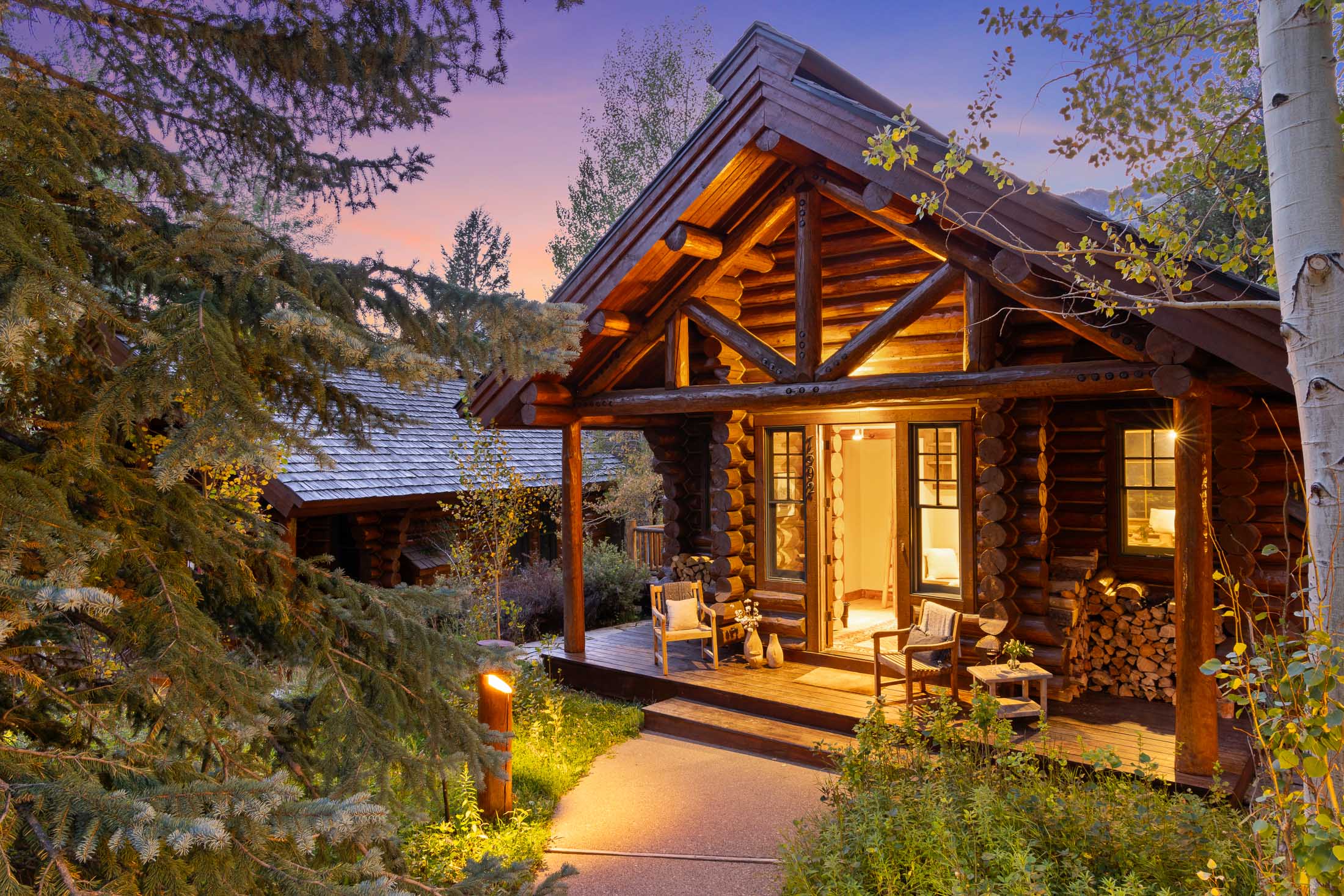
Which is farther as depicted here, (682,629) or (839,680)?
(682,629)

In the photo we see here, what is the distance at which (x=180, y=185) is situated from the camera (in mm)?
3010

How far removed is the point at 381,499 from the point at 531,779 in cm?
611

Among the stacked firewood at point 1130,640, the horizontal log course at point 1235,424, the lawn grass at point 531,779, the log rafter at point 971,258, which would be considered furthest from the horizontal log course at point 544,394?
the horizontal log course at point 1235,424

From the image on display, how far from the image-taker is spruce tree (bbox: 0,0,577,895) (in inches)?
71.9

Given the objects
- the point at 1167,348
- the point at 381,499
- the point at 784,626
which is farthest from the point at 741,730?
the point at 381,499

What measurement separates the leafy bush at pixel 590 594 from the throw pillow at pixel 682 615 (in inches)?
137

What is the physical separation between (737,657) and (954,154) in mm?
6325

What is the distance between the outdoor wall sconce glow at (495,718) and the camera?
573cm

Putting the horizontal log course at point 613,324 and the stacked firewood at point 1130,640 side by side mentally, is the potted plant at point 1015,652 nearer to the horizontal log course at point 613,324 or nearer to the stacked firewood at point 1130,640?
the stacked firewood at point 1130,640

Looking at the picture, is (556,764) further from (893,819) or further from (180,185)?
(180,185)

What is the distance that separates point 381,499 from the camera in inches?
451

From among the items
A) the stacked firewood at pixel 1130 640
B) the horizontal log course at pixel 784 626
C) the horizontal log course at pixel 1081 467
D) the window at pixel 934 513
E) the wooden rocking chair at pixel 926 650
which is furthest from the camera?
the horizontal log course at pixel 784 626

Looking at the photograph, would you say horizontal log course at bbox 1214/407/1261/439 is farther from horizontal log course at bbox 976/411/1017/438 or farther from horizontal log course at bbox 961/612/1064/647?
horizontal log course at bbox 961/612/1064/647

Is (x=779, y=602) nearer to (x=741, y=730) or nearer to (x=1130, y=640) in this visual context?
(x=741, y=730)
